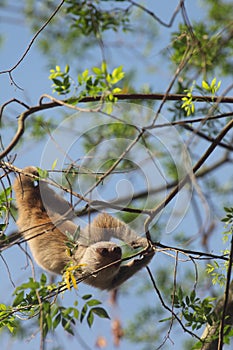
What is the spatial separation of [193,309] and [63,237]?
2.05m

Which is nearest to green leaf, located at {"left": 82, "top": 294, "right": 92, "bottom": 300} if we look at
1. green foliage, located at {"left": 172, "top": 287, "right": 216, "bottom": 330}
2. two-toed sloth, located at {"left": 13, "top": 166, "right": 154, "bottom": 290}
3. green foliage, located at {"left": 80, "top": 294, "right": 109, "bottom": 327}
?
green foliage, located at {"left": 80, "top": 294, "right": 109, "bottom": 327}

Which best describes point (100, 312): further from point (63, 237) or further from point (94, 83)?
point (63, 237)

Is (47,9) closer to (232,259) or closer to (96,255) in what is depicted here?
(96,255)

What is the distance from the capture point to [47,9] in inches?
249

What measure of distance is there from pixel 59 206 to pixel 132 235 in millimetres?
717

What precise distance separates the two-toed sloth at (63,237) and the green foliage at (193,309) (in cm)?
117

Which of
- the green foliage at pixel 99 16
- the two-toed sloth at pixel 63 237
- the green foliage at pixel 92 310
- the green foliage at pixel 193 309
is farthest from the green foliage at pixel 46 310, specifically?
the green foliage at pixel 99 16

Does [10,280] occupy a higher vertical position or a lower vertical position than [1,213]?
lower

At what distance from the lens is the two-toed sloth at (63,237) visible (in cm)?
462

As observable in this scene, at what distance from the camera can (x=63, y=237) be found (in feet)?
16.8

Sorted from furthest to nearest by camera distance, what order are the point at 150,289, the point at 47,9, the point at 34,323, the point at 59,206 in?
the point at 150,289 → the point at 47,9 → the point at 59,206 → the point at 34,323

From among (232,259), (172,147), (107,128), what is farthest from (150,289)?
(232,259)

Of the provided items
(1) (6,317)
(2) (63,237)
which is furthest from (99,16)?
(1) (6,317)

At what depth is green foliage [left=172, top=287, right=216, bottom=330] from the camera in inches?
127
